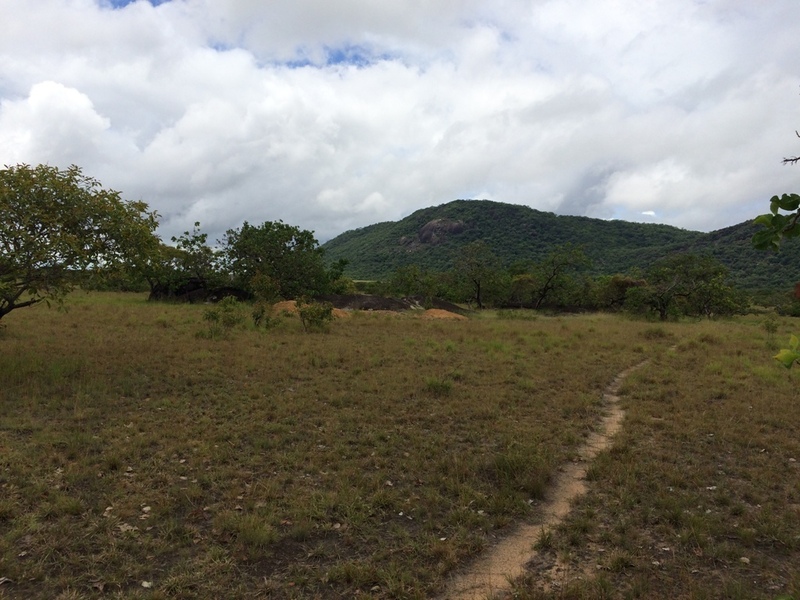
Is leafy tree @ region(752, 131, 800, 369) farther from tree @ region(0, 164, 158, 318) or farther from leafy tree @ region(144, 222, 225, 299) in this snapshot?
leafy tree @ region(144, 222, 225, 299)

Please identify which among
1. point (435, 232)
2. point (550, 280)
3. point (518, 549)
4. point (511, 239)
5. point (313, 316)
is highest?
point (435, 232)

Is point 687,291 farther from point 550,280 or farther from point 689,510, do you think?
point 689,510

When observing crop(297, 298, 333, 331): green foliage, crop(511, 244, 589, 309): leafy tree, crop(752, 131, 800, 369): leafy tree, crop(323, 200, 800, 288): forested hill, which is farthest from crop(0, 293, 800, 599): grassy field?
crop(323, 200, 800, 288): forested hill

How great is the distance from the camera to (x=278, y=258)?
37125 millimetres

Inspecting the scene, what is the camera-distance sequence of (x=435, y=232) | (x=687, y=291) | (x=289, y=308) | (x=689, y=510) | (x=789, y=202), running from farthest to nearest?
(x=435, y=232), (x=687, y=291), (x=289, y=308), (x=689, y=510), (x=789, y=202)

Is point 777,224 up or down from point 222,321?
up

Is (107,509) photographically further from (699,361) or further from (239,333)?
(699,361)

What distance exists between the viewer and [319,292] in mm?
38188

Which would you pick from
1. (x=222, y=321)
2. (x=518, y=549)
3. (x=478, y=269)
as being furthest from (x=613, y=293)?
(x=518, y=549)

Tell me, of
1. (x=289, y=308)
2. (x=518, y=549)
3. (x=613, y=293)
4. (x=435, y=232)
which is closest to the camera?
(x=518, y=549)

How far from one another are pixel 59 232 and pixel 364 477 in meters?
8.22

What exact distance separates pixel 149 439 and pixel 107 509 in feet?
6.61

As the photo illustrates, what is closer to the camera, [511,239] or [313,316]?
[313,316]

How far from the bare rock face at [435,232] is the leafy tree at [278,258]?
83.2m
